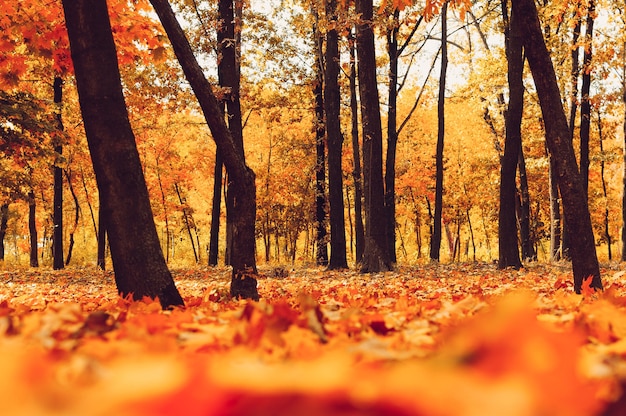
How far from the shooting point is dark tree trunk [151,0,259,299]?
236 inches

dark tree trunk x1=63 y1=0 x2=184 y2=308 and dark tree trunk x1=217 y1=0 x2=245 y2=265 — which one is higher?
dark tree trunk x1=217 y1=0 x2=245 y2=265

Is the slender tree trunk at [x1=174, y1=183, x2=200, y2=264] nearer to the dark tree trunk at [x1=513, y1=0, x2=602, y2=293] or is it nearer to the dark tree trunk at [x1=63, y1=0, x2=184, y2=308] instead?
the dark tree trunk at [x1=513, y1=0, x2=602, y2=293]

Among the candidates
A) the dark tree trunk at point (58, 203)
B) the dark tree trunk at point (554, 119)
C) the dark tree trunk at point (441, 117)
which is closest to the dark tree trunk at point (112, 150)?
the dark tree trunk at point (554, 119)

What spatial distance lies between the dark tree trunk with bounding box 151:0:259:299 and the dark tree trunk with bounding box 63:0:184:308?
4.73 ft

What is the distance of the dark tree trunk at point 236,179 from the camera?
600cm

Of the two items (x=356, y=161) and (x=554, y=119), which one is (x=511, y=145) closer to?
(x=554, y=119)

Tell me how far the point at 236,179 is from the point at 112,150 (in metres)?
1.84

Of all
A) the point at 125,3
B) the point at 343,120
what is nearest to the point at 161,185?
the point at 343,120

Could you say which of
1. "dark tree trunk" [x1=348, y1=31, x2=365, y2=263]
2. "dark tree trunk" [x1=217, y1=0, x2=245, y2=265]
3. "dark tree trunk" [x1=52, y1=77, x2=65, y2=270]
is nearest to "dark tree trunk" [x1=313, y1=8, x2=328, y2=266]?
"dark tree trunk" [x1=348, y1=31, x2=365, y2=263]

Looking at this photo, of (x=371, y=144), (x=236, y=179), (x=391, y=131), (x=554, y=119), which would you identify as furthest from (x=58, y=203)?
(x=554, y=119)

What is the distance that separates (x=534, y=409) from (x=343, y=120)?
2689 centimetres

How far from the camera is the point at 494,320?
0.81 meters

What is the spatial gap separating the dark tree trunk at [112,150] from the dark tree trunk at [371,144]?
830 cm

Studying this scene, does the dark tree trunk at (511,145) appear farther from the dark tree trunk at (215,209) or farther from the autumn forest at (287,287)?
the dark tree trunk at (215,209)
